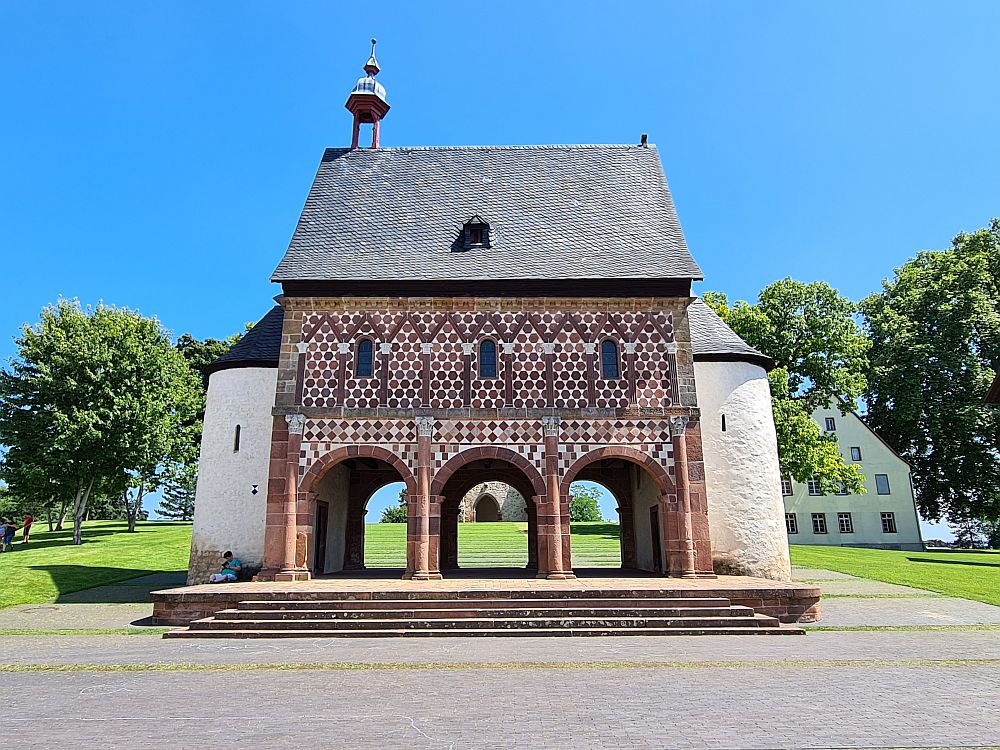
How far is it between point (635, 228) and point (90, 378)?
23.7 meters

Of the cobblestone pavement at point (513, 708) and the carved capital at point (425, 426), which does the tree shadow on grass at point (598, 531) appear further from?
the cobblestone pavement at point (513, 708)

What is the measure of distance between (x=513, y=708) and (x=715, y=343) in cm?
1570

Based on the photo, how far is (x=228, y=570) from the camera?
1755cm

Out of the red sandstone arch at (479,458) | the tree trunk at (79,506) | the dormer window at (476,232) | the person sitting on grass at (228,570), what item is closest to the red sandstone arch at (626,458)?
the red sandstone arch at (479,458)

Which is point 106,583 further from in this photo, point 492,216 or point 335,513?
point 492,216

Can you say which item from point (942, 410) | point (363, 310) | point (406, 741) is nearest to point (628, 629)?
point (406, 741)

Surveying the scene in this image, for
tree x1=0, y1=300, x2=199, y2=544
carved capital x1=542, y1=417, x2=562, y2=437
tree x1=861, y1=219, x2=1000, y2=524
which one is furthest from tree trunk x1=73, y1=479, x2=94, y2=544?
tree x1=861, y1=219, x2=1000, y2=524

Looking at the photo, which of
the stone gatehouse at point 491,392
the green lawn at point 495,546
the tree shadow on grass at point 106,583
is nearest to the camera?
the tree shadow on grass at point 106,583

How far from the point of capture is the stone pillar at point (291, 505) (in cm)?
1697

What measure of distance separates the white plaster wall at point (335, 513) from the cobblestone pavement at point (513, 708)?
11.8 metres

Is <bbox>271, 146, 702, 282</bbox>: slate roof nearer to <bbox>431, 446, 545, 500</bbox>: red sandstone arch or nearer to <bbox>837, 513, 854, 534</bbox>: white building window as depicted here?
<bbox>431, 446, 545, 500</bbox>: red sandstone arch

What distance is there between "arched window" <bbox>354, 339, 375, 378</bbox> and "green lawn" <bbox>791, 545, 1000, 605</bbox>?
16455 mm

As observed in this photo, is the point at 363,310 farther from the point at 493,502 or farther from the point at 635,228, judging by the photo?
the point at 493,502

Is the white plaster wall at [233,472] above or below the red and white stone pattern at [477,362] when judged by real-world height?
below
